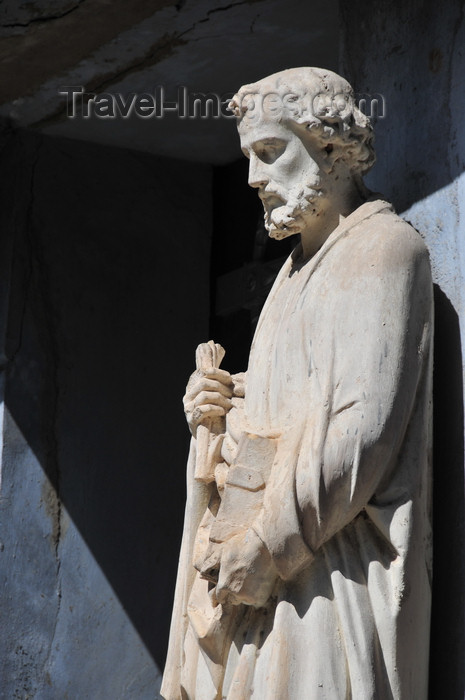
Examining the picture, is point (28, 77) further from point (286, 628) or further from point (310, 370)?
point (286, 628)

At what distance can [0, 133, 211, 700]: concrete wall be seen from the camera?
16.1 ft

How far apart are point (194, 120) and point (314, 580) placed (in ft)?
7.50

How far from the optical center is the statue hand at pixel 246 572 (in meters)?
3.08

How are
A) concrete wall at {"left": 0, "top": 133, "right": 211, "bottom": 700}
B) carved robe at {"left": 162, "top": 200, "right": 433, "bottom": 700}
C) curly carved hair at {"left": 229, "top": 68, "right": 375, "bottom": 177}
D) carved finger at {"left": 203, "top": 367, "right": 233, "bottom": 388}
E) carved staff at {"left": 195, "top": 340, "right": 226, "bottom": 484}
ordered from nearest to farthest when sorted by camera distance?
carved robe at {"left": 162, "top": 200, "right": 433, "bottom": 700}, curly carved hair at {"left": 229, "top": 68, "right": 375, "bottom": 177}, carved staff at {"left": 195, "top": 340, "right": 226, "bottom": 484}, carved finger at {"left": 203, "top": 367, "right": 233, "bottom": 388}, concrete wall at {"left": 0, "top": 133, "right": 211, "bottom": 700}

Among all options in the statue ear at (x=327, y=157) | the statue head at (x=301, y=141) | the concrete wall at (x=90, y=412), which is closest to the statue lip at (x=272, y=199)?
the statue head at (x=301, y=141)

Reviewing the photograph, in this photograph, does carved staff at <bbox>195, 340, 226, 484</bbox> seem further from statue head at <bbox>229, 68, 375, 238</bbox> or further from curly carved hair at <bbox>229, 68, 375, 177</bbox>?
curly carved hair at <bbox>229, 68, 375, 177</bbox>

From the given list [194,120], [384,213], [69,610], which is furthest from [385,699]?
[194,120]

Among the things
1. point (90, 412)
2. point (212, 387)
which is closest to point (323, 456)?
point (212, 387)

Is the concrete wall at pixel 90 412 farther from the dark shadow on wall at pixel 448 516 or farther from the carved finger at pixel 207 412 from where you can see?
the dark shadow on wall at pixel 448 516

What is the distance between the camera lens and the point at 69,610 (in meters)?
4.94

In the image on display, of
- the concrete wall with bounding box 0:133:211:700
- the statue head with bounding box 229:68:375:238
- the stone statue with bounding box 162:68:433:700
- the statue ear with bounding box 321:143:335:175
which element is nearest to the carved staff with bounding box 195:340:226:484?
the stone statue with bounding box 162:68:433:700

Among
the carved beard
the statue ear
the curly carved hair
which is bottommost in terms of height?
the carved beard

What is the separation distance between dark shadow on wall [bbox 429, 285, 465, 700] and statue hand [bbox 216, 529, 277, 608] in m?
0.40

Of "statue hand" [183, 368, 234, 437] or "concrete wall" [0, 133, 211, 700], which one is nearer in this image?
"statue hand" [183, 368, 234, 437]
